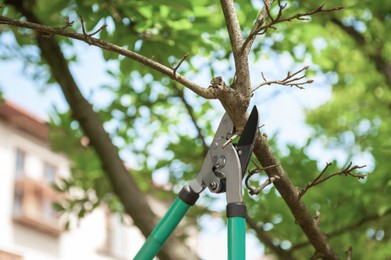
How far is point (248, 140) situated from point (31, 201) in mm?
13454

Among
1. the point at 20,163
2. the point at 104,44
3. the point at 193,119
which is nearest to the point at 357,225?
the point at 193,119

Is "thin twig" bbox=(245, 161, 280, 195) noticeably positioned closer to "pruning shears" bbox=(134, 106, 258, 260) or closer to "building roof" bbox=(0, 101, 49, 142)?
"pruning shears" bbox=(134, 106, 258, 260)

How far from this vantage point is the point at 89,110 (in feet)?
11.8

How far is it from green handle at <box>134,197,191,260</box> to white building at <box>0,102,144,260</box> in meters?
11.7

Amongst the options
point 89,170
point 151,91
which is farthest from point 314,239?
point 89,170

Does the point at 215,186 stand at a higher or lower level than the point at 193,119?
lower

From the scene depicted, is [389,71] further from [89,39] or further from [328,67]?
[89,39]

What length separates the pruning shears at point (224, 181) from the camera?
1725 mm

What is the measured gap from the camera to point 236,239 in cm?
167

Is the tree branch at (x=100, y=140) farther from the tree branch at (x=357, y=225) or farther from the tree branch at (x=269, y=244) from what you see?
the tree branch at (x=357, y=225)

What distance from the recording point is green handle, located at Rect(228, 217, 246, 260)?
5.46 ft

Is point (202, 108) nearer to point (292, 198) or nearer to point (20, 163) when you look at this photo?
point (292, 198)

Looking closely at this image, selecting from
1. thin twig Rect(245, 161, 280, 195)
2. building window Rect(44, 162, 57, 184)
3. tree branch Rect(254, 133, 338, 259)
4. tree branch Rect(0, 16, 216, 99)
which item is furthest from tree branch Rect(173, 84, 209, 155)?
building window Rect(44, 162, 57, 184)

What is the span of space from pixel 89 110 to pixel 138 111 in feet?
2.74
